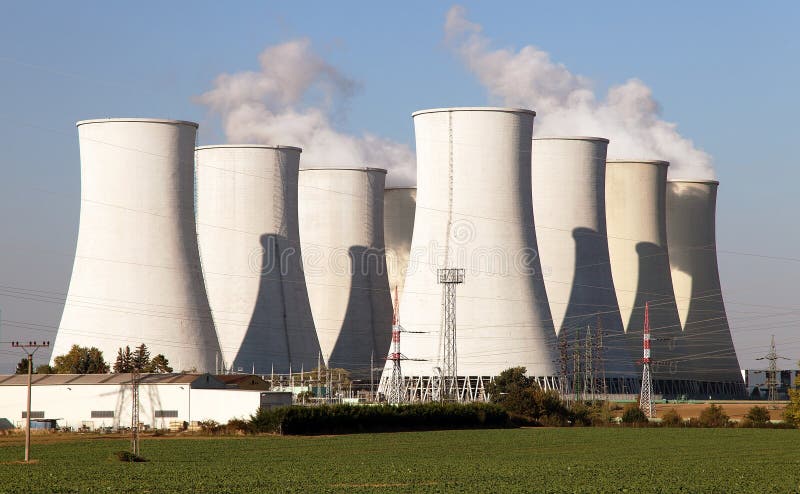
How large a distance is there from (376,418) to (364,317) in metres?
17.9

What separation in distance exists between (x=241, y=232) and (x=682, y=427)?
17.5 metres

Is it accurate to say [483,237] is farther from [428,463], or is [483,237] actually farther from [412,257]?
[428,463]

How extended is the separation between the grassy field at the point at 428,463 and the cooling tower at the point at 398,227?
23.7m

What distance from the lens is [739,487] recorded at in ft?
78.9

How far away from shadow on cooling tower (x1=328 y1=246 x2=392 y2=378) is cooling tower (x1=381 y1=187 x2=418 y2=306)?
3732 mm

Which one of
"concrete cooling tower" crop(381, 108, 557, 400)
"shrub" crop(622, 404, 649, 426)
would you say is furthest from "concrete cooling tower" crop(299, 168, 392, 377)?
"shrub" crop(622, 404, 649, 426)

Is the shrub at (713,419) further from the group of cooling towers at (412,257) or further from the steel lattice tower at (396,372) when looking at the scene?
the steel lattice tower at (396,372)

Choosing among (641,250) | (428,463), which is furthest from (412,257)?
(428,463)

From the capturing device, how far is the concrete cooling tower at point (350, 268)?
6053 cm

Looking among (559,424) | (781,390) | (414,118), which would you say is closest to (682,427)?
(559,424)

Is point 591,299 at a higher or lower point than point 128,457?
higher

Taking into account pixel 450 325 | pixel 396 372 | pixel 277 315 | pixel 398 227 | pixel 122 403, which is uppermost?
pixel 398 227

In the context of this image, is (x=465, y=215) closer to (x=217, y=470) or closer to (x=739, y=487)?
(x=217, y=470)

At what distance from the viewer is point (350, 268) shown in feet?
199
